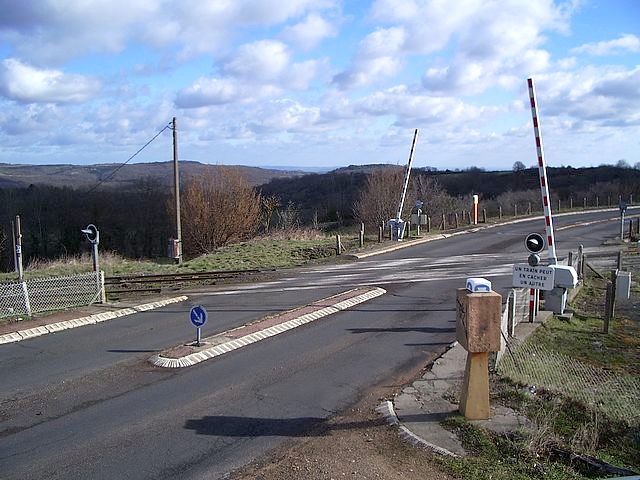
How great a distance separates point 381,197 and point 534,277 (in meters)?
31.8

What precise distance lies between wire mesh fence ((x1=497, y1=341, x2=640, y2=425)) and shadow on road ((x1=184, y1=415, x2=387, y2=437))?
8.95 feet

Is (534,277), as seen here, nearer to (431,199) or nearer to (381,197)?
(381,197)

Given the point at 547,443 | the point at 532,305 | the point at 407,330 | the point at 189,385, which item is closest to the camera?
the point at 547,443

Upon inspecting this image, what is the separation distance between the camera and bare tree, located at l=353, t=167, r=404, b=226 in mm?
41844

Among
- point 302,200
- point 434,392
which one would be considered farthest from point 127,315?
point 302,200

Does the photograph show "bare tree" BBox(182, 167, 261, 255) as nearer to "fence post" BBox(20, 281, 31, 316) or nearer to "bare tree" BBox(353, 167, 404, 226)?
"bare tree" BBox(353, 167, 404, 226)

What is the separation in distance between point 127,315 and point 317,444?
8.72m

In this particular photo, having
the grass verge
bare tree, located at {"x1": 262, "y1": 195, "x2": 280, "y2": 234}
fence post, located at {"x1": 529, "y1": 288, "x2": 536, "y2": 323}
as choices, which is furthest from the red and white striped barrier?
bare tree, located at {"x1": 262, "y1": 195, "x2": 280, "y2": 234}

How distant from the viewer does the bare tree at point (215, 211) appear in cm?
4475

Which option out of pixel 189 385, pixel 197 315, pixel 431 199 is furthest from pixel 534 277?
pixel 431 199

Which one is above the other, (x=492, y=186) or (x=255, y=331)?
(x=492, y=186)

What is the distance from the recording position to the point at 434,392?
852 cm

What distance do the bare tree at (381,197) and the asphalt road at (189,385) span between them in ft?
82.7

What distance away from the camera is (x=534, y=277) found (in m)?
10.6
